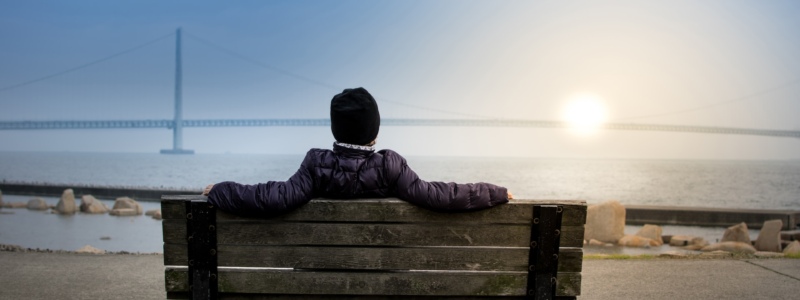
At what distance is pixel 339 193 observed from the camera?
92.1 inches

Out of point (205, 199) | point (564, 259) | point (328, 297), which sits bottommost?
point (328, 297)

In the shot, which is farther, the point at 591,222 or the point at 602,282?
the point at 591,222

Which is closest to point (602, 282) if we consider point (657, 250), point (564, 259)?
point (564, 259)

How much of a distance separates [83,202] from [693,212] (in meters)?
15.2

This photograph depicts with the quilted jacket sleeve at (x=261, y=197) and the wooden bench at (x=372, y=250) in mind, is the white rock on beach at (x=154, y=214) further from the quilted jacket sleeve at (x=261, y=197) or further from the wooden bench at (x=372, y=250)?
the quilted jacket sleeve at (x=261, y=197)

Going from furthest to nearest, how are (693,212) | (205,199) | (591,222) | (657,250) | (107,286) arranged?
1. (693,212)
2. (591,222)
3. (657,250)
4. (107,286)
5. (205,199)

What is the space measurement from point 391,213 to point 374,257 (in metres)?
0.17

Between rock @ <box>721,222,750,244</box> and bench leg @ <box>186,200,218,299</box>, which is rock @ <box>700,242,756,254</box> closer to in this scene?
rock @ <box>721,222,750,244</box>

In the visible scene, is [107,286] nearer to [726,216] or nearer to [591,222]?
[591,222]

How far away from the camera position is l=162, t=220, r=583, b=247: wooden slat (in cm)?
228

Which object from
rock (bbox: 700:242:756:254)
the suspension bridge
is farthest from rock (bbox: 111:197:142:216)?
the suspension bridge

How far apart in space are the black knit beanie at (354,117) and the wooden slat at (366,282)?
0.50 metres

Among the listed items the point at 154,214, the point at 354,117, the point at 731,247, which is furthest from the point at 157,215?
the point at 354,117

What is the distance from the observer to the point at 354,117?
2416 mm
